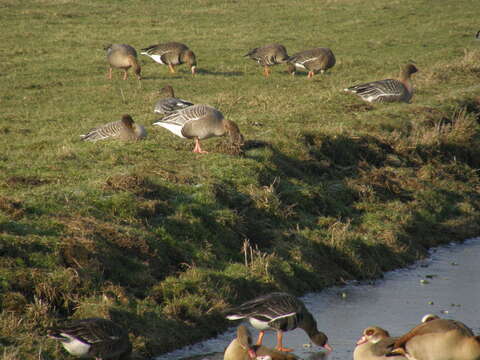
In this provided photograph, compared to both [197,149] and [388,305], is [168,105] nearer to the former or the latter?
[197,149]

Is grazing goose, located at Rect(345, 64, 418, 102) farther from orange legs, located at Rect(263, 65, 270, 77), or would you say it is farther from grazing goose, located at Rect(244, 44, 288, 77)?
grazing goose, located at Rect(244, 44, 288, 77)

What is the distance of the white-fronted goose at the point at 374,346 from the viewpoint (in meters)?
8.02

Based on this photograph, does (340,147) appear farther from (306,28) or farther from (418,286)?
(306,28)

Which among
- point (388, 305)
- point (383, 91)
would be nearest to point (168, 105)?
point (383, 91)

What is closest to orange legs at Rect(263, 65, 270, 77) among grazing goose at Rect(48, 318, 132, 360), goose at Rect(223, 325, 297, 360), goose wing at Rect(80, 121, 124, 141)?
goose wing at Rect(80, 121, 124, 141)

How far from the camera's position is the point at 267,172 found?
43.7 ft

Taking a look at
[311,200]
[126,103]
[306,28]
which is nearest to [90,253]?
[311,200]

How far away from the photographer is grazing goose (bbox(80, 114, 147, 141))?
48.7ft

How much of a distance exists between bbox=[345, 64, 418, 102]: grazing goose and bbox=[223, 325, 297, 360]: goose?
12.1 m

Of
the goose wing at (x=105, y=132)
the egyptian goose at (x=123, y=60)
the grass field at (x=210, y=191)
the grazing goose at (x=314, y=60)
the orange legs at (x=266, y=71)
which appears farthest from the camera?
the orange legs at (x=266, y=71)

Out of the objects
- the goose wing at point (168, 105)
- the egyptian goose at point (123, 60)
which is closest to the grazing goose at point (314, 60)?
the egyptian goose at point (123, 60)

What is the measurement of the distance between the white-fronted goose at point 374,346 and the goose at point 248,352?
2.68 feet

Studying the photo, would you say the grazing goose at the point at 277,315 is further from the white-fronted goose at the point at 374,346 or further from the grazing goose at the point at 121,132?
the grazing goose at the point at 121,132

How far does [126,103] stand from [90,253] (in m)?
11.2
